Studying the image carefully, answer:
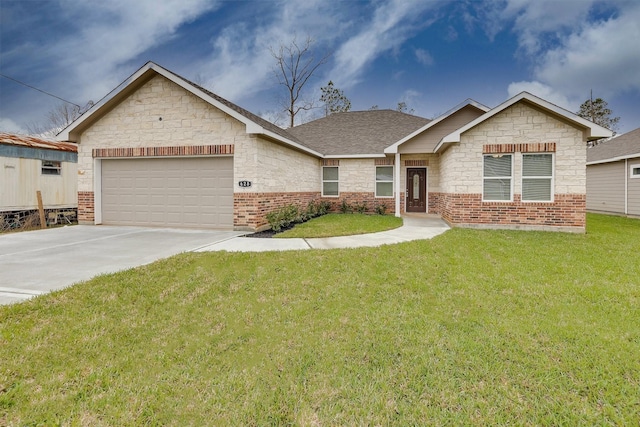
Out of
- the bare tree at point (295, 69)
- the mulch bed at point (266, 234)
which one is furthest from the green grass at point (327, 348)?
the bare tree at point (295, 69)

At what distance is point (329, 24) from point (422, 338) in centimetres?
2380

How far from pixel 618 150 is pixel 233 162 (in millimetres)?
19163

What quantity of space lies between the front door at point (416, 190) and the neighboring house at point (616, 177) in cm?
910

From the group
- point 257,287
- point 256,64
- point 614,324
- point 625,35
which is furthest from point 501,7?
point 257,287

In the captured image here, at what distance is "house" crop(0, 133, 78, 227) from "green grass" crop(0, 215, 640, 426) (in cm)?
1077

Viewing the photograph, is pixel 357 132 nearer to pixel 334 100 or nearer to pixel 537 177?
pixel 537 177

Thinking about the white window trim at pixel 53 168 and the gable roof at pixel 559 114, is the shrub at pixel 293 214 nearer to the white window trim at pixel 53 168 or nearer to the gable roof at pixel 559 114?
the gable roof at pixel 559 114

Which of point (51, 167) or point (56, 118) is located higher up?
point (56, 118)

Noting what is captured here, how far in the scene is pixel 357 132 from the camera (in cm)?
1747

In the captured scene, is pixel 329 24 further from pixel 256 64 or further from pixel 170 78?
pixel 170 78

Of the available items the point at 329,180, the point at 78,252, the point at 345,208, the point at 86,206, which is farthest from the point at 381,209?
the point at 86,206

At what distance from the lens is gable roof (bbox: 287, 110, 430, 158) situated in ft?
51.0

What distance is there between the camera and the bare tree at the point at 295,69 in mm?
25250

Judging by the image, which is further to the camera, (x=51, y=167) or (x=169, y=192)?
(x=51, y=167)
